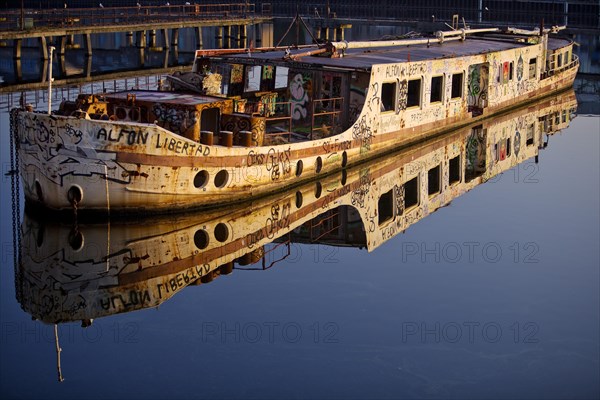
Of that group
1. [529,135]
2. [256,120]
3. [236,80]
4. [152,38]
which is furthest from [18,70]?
[256,120]

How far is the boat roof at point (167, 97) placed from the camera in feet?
75.5

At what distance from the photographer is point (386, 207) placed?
23562 mm

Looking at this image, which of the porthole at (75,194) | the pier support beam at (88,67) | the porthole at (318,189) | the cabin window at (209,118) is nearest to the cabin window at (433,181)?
the porthole at (318,189)

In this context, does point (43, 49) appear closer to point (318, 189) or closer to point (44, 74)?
point (44, 74)

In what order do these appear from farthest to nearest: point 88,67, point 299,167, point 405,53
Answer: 1. point 88,67
2. point 405,53
3. point 299,167

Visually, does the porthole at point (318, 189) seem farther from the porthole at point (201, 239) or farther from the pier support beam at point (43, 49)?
the pier support beam at point (43, 49)

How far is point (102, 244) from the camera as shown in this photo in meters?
19.4

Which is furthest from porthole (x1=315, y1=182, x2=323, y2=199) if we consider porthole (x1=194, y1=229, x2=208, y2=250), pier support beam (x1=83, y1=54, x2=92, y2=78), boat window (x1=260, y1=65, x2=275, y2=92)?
pier support beam (x1=83, y1=54, x2=92, y2=78)

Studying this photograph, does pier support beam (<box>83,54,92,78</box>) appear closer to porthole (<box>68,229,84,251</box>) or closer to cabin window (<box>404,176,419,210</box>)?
cabin window (<box>404,176,419,210</box>)

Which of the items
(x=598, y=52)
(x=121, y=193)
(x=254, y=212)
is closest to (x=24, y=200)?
(x=121, y=193)

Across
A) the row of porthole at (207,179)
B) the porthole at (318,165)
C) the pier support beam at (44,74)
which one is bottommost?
the porthole at (318,165)

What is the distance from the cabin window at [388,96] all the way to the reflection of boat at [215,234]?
145 centimetres

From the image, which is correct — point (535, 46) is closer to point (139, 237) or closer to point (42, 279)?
point (139, 237)

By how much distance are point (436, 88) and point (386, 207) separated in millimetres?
10230
